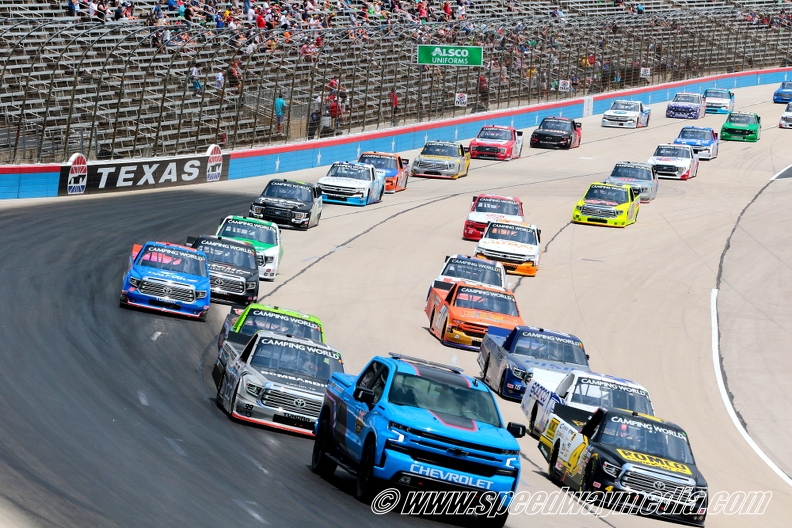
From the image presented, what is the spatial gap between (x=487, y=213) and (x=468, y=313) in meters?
11.8

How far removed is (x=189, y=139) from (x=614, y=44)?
33.1 metres

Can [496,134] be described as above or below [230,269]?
above

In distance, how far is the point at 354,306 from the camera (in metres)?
27.8

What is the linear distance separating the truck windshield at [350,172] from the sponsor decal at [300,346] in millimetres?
23314

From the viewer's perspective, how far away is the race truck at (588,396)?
1941 centimetres

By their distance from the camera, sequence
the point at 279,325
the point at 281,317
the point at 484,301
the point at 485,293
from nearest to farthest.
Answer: the point at 279,325
the point at 281,317
the point at 484,301
the point at 485,293

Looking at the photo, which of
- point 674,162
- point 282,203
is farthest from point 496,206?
point 674,162

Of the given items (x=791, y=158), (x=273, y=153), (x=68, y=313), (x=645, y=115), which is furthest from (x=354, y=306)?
(x=645, y=115)

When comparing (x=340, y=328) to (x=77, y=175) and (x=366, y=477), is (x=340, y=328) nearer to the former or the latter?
(x=366, y=477)

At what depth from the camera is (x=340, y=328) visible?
25.5 meters

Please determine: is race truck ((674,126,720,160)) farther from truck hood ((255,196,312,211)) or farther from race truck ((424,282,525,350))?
race truck ((424,282,525,350))

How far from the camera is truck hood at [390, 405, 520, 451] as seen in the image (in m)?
12.6

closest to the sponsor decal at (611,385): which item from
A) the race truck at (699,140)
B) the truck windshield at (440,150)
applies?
the truck windshield at (440,150)

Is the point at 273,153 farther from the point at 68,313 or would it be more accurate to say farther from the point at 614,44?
the point at 614,44
